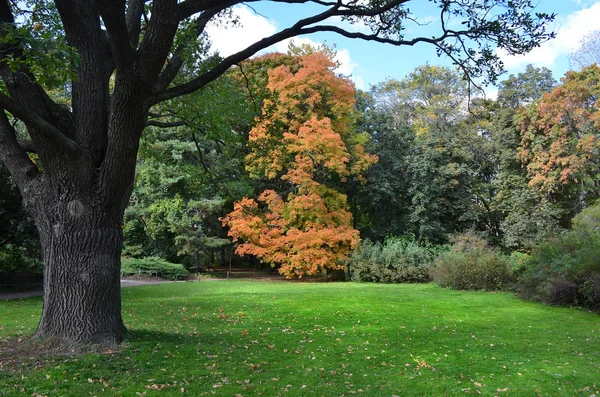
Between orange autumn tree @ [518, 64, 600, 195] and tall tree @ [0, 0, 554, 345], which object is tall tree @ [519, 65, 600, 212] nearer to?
orange autumn tree @ [518, 64, 600, 195]

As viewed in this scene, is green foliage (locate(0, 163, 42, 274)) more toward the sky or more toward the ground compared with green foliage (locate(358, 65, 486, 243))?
more toward the ground

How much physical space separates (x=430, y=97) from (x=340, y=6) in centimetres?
3685

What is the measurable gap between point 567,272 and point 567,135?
47.4ft

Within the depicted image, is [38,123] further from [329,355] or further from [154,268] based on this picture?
[154,268]

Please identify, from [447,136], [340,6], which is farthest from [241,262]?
[340,6]

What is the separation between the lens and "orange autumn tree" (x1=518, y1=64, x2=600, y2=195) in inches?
876

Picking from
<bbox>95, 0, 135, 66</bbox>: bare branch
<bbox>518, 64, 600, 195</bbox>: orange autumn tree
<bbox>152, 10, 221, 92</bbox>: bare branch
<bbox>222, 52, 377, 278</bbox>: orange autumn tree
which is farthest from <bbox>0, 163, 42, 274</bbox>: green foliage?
<bbox>518, 64, 600, 195</bbox>: orange autumn tree

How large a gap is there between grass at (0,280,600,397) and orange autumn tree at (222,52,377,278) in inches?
475

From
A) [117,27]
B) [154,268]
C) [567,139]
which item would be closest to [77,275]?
[117,27]

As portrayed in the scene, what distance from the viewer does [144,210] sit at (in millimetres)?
26578

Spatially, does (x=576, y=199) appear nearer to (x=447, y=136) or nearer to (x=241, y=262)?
(x=447, y=136)

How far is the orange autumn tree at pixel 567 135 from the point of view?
22250mm

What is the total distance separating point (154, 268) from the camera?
84.6ft

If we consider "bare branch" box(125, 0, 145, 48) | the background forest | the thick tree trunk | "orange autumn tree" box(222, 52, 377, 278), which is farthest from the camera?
"orange autumn tree" box(222, 52, 377, 278)
